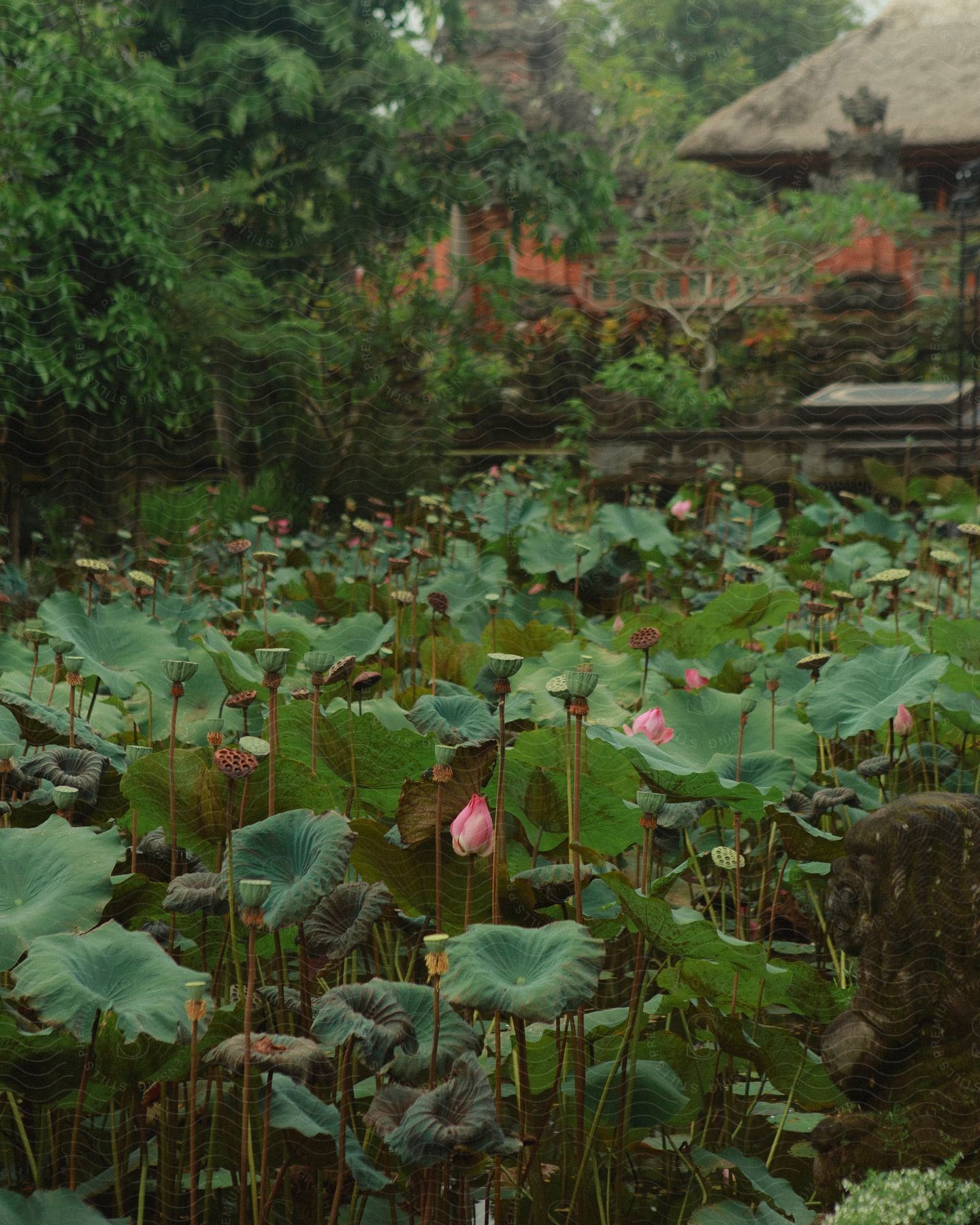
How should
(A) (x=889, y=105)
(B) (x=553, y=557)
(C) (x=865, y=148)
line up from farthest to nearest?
(A) (x=889, y=105), (C) (x=865, y=148), (B) (x=553, y=557)

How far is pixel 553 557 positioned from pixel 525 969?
1829 millimetres

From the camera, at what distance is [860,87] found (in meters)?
9.78

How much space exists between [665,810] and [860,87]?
9.96m

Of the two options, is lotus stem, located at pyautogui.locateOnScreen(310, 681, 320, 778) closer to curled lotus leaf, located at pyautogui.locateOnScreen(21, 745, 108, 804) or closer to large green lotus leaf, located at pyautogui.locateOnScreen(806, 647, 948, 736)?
curled lotus leaf, located at pyautogui.locateOnScreen(21, 745, 108, 804)

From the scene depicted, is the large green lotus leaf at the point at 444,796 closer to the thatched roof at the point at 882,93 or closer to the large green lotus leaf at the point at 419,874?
the large green lotus leaf at the point at 419,874

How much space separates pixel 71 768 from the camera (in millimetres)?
1082

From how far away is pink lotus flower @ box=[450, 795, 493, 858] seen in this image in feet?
2.86

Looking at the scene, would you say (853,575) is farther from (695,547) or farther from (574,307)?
(574,307)

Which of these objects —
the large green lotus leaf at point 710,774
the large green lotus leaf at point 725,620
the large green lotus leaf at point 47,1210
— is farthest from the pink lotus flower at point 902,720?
the large green lotus leaf at point 47,1210

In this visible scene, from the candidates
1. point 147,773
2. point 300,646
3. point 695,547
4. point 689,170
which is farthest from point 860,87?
point 147,773

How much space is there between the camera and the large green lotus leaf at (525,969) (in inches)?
28.2

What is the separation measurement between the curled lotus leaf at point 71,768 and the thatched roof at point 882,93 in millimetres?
10232

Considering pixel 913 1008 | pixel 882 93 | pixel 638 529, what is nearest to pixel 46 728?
pixel 913 1008

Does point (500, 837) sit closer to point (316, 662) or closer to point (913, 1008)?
point (316, 662)
